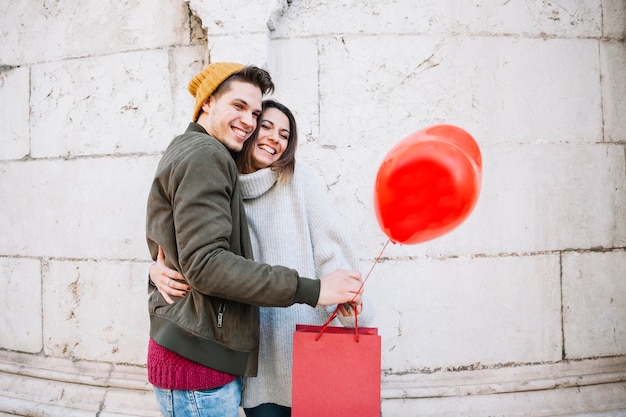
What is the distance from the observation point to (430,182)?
1.19 metres

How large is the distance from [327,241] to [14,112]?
247 centimetres

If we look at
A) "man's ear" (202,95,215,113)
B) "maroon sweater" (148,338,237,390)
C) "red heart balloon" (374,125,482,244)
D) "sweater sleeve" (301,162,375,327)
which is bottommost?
"maroon sweater" (148,338,237,390)

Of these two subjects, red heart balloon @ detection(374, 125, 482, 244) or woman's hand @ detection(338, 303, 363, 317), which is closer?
red heart balloon @ detection(374, 125, 482, 244)

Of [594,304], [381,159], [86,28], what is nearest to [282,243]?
[381,159]

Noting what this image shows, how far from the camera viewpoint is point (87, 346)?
2689 mm

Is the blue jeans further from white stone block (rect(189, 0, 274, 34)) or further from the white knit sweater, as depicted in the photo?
white stone block (rect(189, 0, 274, 34))

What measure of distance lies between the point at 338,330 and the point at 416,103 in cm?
153

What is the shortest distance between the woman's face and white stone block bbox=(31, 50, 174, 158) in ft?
3.58

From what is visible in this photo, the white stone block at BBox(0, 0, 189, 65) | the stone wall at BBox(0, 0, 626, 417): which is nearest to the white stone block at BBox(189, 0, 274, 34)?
the stone wall at BBox(0, 0, 626, 417)

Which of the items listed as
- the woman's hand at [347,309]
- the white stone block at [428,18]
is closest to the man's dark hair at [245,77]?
the woman's hand at [347,309]

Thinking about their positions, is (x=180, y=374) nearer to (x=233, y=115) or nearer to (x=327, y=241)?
(x=327, y=241)

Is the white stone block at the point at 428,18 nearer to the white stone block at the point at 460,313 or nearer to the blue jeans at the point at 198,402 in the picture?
the white stone block at the point at 460,313

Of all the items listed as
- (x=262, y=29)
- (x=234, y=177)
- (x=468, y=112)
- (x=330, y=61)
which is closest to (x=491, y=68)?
(x=468, y=112)

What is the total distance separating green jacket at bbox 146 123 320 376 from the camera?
3.92 ft
